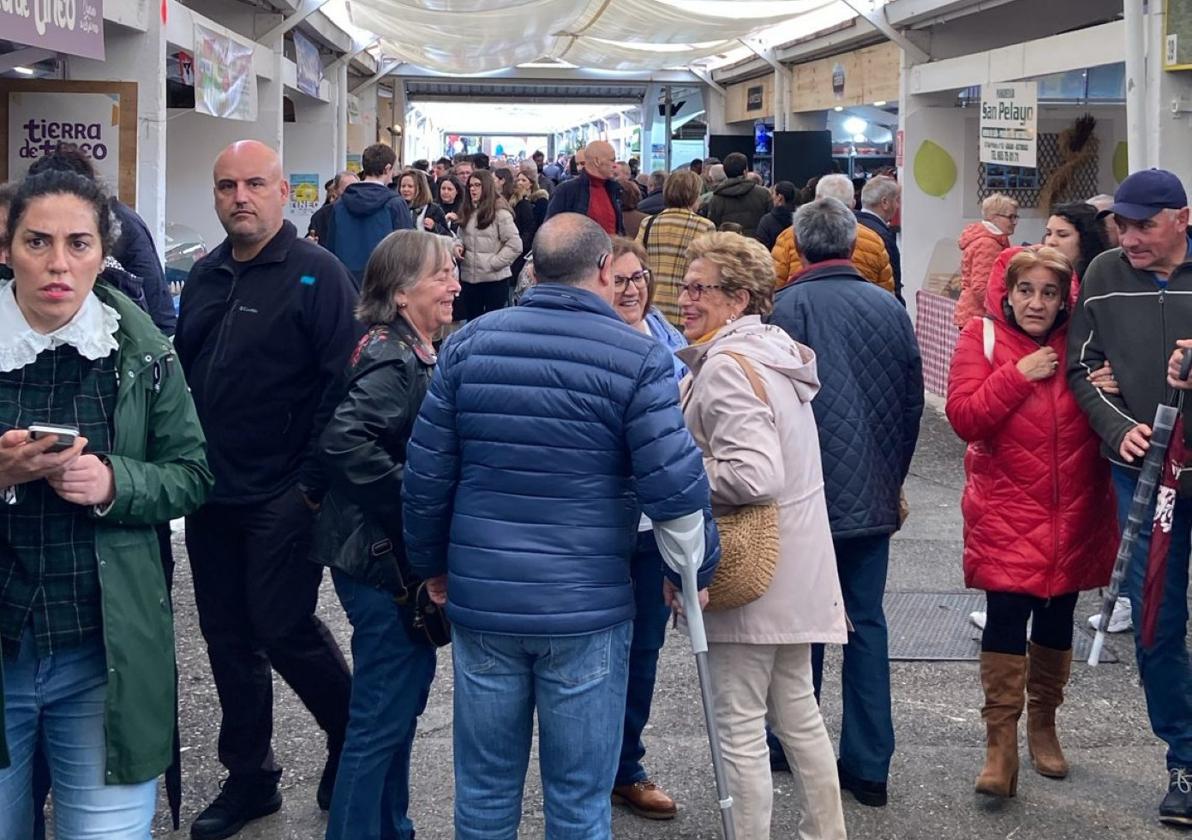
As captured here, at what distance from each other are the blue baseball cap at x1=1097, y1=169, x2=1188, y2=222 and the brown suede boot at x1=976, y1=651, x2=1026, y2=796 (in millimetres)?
1401

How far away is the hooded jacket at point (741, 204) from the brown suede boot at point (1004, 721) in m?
7.82

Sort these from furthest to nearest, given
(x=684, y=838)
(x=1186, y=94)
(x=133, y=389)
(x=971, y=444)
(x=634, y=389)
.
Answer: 1. (x=1186, y=94)
2. (x=971, y=444)
3. (x=684, y=838)
4. (x=634, y=389)
5. (x=133, y=389)

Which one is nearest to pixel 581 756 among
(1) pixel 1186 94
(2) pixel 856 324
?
(2) pixel 856 324

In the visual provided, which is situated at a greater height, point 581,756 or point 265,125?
point 265,125

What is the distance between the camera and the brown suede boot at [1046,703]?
15.6 ft

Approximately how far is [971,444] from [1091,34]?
7109 mm

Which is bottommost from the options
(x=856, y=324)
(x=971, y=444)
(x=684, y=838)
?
(x=684, y=838)

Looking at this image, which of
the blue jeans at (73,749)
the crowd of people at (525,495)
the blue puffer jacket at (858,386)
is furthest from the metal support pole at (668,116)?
the blue jeans at (73,749)

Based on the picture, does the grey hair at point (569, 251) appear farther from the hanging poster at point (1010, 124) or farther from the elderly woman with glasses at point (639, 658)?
the hanging poster at point (1010, 124)

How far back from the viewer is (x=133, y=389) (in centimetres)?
304

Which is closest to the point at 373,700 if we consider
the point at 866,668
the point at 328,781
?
the point at 328,781

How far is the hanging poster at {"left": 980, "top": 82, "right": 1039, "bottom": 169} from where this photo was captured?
11953mm

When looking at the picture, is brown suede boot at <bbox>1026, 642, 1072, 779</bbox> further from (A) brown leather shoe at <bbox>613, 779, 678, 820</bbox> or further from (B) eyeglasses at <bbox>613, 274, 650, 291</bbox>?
(B) eyeglasses at <bbox>613, 274, 650, 291</bbox>

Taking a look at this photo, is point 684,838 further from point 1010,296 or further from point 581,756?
point 1010,296
